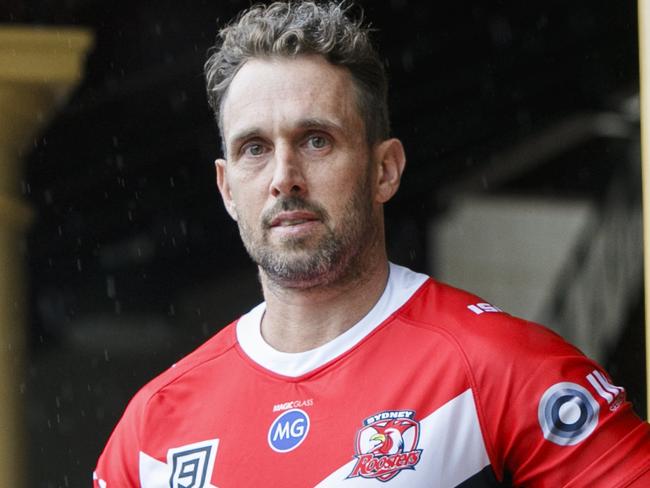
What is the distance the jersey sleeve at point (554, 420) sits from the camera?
2.50 meters

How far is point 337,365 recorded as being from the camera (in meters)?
2.87

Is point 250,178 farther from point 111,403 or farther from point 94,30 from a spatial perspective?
point 111,403

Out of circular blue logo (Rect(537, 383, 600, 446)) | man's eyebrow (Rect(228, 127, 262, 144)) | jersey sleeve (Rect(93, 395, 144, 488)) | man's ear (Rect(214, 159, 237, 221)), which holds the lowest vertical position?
jersey sleeve (Rect(93, 395, 144, 488))

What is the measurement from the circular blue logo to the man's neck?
574mm

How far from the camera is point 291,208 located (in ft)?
9.20

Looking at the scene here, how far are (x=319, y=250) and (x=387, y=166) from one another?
35cm

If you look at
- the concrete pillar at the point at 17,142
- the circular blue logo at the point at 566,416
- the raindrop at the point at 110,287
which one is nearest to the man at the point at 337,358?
the circular blue logo at the point at 566,416

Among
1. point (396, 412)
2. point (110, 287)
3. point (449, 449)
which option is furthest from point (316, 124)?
point (110, 287)

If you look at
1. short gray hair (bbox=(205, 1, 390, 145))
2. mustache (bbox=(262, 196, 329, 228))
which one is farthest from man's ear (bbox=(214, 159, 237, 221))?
mustache (bbox=(262, 196, 329, 228))

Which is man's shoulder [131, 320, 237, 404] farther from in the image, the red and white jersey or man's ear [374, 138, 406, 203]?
man's ear [374, 138, 406, 203]

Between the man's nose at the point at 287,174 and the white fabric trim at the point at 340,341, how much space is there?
1.14 feet

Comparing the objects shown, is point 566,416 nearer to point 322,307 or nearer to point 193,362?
point 322,307

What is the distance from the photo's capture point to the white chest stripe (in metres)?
2.60

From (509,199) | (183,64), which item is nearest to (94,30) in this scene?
(183,64)
